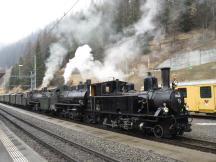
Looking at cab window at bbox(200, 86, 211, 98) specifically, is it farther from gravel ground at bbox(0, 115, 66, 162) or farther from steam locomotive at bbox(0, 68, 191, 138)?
gravel ground at bbox(0, 115, 66, 162)

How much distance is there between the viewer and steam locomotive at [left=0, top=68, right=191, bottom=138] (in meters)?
15.4

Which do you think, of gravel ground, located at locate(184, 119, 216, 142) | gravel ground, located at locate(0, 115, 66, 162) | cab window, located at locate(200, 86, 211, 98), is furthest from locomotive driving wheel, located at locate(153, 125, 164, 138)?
cab window, located at locate(200, 86, 211, 98)

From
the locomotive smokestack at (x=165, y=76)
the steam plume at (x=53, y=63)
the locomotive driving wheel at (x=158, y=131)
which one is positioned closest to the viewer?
the locomotive smokestack at (x=165, y=76)

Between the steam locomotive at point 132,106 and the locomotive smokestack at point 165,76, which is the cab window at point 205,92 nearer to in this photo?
the steam locomotive at point 132,106

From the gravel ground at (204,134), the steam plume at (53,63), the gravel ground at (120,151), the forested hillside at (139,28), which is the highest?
the forested hillside at (139,28)

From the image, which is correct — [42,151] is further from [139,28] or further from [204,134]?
[139,28]

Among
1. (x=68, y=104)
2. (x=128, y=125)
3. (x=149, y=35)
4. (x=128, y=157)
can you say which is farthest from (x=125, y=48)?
(x=128, y=157)

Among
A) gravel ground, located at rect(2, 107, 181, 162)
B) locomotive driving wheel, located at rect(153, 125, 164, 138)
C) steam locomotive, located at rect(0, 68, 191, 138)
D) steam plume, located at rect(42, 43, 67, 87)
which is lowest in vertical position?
gravel ground, located at rect(2, 107, 181, 162)

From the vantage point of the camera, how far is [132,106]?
56.1 ft

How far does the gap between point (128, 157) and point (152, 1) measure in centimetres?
9496

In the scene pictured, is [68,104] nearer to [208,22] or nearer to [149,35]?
[149,35]

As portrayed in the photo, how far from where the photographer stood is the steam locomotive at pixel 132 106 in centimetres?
1543

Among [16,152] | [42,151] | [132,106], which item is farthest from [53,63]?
[16,152]

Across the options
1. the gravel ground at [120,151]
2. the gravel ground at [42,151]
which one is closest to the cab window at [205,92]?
the gravel ground at [120,151]
